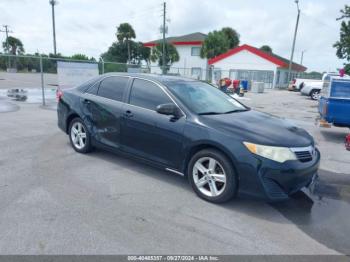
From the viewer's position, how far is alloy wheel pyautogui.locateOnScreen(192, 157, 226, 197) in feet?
12.3

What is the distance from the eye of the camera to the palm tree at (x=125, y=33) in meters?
49.6

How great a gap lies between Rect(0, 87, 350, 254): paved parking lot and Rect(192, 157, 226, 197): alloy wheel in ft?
0.61

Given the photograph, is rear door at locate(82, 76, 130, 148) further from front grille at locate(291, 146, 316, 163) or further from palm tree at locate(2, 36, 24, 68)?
palm tree at locate(2, 36, 24, 68)

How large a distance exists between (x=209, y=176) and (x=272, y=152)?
861mm

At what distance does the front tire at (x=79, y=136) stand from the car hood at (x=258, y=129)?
8.14 feet

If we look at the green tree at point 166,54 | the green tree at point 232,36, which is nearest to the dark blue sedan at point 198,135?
the green tree at point 166,54

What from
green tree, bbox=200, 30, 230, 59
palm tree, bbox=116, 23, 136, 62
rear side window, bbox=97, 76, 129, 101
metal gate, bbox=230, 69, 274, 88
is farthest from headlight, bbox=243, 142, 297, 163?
palm tree, bbox=116, 23, 136, 62

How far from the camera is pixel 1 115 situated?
9.09 meters

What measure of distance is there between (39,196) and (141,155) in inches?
59.1

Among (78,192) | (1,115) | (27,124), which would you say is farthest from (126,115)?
(1,115)

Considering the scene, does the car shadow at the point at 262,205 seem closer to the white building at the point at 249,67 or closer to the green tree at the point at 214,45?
the white building at the point at 249,67

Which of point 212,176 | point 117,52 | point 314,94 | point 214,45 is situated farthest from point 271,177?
point 117,52

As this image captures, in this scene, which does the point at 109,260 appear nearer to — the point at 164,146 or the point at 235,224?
the point at 235,224

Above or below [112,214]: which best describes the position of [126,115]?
above
